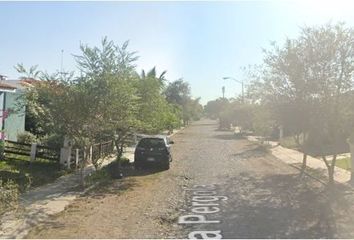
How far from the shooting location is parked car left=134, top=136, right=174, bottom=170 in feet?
71.9

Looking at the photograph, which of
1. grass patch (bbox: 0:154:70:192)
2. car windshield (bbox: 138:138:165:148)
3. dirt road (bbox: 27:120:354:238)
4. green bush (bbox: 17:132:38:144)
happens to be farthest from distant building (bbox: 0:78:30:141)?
dirt road (bbox: 27:120:354:238)

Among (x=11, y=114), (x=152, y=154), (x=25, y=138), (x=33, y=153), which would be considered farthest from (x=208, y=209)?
(x=25, y=138)

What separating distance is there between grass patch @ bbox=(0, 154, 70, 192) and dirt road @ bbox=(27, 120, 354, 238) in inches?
81.8

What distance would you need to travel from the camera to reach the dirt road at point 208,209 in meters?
10.1

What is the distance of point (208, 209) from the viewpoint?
12.5m

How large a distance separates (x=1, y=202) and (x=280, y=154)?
955 inches

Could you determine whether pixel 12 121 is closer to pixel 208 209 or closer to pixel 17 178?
pixel 17 178

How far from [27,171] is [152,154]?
Result: 6044 millimetres

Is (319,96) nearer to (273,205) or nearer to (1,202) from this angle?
(273,205)

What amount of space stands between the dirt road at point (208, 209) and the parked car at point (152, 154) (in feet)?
5.09

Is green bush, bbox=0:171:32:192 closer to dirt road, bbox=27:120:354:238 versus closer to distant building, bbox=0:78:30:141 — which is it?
dirt road, bbox=27:120:354:238

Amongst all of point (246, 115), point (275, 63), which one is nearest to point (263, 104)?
point (275, 63)

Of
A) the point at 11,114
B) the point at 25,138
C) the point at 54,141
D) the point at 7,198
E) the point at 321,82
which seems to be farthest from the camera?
the point at 25,138

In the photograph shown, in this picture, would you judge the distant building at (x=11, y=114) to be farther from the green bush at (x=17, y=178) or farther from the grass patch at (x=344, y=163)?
the grass patch at (x=344, y=163)
